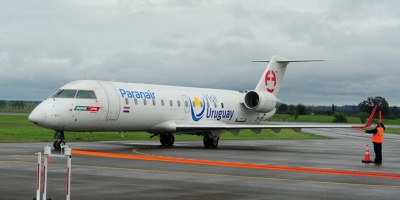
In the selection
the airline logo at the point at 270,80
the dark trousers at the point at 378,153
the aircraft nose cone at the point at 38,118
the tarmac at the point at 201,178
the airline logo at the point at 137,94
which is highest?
the airline logo at the point at 270,80

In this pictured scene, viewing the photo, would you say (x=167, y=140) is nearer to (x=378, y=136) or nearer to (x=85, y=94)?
(x=85, y=94)

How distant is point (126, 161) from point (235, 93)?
1837 cm

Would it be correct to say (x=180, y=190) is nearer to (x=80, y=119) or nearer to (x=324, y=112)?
(x=80, y=119)

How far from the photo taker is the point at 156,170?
19.2 m

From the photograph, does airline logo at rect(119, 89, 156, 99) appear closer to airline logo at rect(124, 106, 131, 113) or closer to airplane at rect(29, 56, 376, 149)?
airplane at rect(29, 56, 376, 149)

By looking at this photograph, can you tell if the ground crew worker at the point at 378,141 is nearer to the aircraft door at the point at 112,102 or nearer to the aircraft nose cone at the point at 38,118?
the aircraft door at the point at 112,102

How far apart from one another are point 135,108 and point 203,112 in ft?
19.1

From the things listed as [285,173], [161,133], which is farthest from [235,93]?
[285,173]

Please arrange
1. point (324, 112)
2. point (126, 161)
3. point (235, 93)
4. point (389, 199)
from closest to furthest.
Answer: point (389, 199), point (126, 161), point (235, 93), point (324, 112)

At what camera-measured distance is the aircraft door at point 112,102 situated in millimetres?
29700

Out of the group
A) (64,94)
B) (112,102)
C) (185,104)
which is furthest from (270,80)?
(64,94)

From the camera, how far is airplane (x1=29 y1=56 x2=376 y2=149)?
28078 millimetres

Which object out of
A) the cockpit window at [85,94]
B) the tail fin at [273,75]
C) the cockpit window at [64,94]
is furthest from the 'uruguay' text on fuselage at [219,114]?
the cockpit window at [64,94]

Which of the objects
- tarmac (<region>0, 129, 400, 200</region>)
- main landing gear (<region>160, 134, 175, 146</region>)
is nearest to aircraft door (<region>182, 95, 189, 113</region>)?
main landing gear (<region>160, 134, 175, 146</region>)
